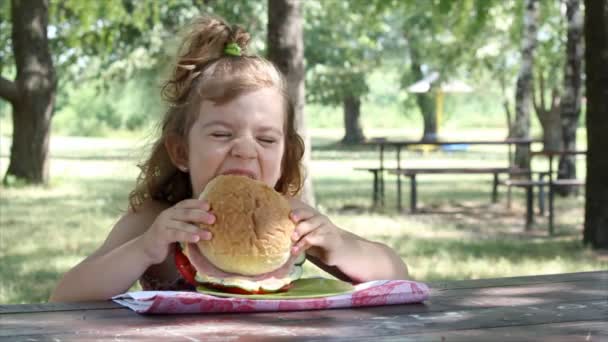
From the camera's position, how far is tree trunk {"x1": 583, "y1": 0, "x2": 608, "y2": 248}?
8.32m

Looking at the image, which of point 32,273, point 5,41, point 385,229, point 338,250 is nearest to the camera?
point 338,250

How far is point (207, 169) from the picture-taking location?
2.56 meters

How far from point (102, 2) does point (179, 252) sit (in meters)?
14.8

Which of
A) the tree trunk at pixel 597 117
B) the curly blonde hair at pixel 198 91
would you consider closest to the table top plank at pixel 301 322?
the curly blonde hair at pixel 198 91

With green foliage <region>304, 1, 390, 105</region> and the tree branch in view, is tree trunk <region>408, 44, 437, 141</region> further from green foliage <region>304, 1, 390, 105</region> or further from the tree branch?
the tree branch

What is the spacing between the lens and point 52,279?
720cm

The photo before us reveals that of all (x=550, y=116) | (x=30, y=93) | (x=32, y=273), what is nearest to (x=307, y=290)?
(x=32, y=273)

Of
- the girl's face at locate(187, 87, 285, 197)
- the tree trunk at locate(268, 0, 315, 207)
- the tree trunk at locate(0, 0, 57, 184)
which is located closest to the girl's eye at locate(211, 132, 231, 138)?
the girl's face at locate(187, 87, 285, 197)

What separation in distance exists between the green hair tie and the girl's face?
0.27 m

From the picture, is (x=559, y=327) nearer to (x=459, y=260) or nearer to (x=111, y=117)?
(x=459, y=260)

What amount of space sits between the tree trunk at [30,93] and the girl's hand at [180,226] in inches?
551

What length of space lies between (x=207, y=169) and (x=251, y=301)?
2.02 feet

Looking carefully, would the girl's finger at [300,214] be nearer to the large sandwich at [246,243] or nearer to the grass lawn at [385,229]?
the large sandwich at [246,243]

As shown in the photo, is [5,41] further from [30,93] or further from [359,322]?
[359,322]
